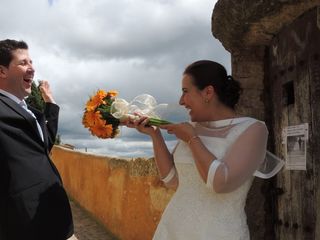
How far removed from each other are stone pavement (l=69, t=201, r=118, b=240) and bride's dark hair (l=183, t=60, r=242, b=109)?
19.7ft

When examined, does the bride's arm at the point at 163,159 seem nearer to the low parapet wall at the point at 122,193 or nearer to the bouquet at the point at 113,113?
the bouquet at the point at 113,113

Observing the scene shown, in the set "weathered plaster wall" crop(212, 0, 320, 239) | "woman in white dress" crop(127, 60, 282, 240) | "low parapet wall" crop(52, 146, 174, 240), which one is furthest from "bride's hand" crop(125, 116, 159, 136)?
"low parapet wall" crop(52, 146, 174, 240)

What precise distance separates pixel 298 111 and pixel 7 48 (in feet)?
6.26

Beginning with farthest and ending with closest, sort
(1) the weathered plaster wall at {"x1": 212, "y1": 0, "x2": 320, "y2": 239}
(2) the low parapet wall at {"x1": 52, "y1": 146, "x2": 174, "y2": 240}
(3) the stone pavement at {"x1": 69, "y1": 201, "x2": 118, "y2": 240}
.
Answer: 1. (3) the stone pavement at {"x1": 69, "y1": 201, "x2": 118, "y2": 240}
2. (2) the low parapet wall at {"x1": 52, "y1": 146, "x2": 174, "y2": 240}
3. (1) the weathered plaster wall at {"x1": 212, "y1": 0, "x2": 320, "y2": 239}

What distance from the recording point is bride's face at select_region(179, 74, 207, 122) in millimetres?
2352

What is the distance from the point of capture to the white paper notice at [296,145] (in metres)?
3.17

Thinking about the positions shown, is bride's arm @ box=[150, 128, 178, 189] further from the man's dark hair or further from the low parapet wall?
the low parapet wall

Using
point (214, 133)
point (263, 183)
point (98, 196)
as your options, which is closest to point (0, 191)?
point (214, 133)

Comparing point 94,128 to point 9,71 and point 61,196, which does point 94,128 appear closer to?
point 61,196

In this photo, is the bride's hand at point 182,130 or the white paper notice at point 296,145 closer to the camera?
the bride's hand at point 182,130

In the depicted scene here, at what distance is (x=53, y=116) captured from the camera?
3.13 meters

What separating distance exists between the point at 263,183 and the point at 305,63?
1027 mm

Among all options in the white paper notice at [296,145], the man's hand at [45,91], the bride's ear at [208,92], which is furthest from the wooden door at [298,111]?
the man's hand at [45,91]

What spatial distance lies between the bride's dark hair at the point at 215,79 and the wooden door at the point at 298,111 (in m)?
0.90
